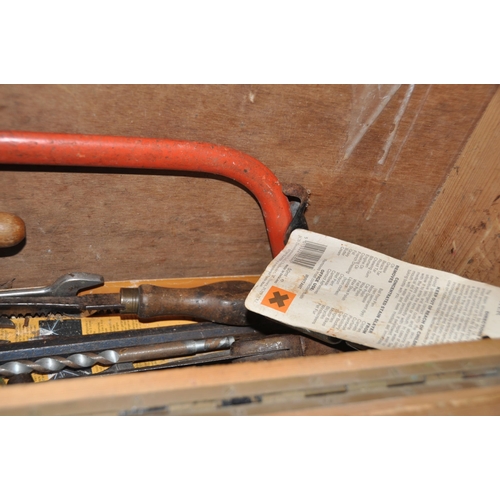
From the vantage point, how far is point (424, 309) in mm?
652

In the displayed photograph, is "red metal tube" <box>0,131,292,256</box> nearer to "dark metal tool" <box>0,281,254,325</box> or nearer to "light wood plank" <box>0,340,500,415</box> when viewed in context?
"dark metal tool" <box>0,281,254,325</box>

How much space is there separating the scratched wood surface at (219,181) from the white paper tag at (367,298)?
106 mm

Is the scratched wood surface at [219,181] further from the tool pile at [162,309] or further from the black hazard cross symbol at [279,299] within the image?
the black hazard cross symbol at [279,299]

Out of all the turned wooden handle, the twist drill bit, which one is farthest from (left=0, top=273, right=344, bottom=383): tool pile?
the turned wooden handle

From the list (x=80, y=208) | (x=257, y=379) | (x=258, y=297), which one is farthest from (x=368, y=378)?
(x=80, y=208)

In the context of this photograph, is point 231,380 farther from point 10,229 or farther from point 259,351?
point 10,229

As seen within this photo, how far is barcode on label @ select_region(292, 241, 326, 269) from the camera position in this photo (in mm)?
696

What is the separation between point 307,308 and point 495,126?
35cm

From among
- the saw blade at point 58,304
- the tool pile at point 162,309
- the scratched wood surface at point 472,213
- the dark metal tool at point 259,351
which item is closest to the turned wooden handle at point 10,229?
the tool pile at point 162,309

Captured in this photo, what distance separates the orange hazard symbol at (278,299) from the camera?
24.8 inches

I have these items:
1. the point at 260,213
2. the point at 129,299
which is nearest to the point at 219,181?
the point at 260,213

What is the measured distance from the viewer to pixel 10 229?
A: 604 mm

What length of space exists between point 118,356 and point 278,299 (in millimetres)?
225

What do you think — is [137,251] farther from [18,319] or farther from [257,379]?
[257,379]
